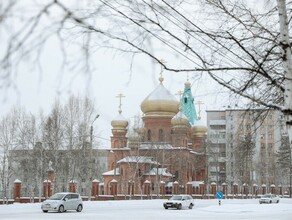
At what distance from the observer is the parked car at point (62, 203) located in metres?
28.0

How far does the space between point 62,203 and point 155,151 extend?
31.6m

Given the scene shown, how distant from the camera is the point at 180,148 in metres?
63.2

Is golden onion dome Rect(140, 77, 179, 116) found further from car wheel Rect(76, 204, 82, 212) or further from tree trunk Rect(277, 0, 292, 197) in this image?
tree trunk Rect(277, 0, 292, 197)

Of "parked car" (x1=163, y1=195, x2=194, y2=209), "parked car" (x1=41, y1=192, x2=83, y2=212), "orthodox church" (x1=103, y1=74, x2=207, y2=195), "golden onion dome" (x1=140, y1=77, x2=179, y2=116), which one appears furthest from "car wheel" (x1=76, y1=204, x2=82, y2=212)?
"golden onion dome" (x1=140, y1=77, x2=179, y2=116)

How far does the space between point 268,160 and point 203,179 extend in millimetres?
15652

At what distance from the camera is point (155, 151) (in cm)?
5953

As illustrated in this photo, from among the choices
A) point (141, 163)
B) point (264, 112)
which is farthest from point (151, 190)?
point (264, 112)

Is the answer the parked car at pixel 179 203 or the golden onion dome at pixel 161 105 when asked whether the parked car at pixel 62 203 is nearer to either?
the parked car at pixel 179 203

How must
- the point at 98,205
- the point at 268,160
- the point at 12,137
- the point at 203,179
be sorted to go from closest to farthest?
1. the point at 98,205
2. the point at 12,137
3. the point at 203,179
4. the point at 268,160

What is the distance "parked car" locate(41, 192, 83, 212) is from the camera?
2803 cm

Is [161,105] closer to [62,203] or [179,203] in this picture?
[179,203]

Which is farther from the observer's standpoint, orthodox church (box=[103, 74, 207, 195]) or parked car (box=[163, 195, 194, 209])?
orthodox church (box=[103, 74, 207, 195])

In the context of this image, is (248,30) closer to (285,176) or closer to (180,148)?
(180,148)

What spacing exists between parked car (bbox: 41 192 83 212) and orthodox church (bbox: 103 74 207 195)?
24829 mm
